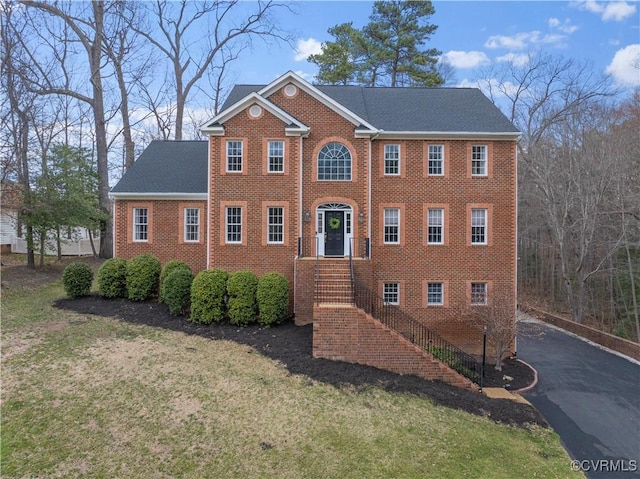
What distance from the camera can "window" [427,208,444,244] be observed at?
14.6 metres

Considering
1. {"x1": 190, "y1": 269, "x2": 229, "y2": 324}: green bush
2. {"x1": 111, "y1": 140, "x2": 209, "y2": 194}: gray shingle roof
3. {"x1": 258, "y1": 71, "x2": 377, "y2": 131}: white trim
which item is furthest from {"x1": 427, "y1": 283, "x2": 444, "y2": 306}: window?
{"x1": 111, "y1": 140, "x2": 209, "y2": 194}: gray shingle roof

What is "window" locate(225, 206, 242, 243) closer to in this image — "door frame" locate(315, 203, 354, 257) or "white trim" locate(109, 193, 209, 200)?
"white trim" locate(109, 193, 209, 200)

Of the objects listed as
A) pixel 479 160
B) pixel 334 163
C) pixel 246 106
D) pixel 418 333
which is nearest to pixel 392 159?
pixel 334 163

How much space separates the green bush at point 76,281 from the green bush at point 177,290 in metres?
3.94

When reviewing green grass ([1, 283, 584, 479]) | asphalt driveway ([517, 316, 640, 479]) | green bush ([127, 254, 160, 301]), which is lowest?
asphalt driveway ([517, 316, 640, 479])

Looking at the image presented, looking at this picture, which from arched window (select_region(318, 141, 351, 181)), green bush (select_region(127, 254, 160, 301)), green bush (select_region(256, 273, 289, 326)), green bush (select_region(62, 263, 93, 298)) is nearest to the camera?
green bush (select_region(256, 273, 289, 326))

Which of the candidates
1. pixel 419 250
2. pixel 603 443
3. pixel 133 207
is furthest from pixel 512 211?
pixel 133 207

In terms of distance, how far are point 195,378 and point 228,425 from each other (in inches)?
79.0

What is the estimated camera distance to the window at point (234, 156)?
14.1 meters

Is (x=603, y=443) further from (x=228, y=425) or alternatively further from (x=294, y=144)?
(x=294, y=144)

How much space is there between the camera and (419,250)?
14.5 m

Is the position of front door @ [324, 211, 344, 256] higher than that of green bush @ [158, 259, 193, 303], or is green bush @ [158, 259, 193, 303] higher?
front door @ [324, 211, 344, 256]

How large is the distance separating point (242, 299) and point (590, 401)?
11273mm

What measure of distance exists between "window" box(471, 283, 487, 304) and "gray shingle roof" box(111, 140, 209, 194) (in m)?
11.7
